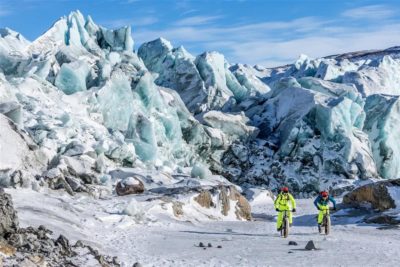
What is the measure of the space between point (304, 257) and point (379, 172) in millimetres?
42424

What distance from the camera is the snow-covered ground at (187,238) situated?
45.0 ft

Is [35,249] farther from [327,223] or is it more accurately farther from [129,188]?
[129,188]

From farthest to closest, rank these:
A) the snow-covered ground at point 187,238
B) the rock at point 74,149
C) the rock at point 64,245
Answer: the rock at point 74,149
the snow-covered ground at point 187,238
the rock at point 64,245

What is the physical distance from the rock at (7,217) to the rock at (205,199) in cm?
1499

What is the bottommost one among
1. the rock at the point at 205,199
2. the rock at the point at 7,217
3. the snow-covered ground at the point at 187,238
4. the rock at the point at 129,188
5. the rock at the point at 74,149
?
the snow-covered ground at the point at 187,238

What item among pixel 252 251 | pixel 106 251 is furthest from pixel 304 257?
pixel 106 251

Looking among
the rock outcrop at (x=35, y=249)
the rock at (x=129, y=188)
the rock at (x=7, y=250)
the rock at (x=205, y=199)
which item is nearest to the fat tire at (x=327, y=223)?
the rock outcrop at (x=35, y=249)

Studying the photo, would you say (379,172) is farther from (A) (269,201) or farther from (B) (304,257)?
(B) (304,257)

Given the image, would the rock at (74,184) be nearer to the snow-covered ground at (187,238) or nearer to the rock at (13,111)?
the snow-covered ground at (187,238)

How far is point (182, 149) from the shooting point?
172 feet

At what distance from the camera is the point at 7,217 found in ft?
39.9

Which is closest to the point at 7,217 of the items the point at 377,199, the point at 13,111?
the point at 377,199

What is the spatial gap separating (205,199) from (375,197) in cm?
822

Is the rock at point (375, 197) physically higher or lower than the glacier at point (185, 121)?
lower
